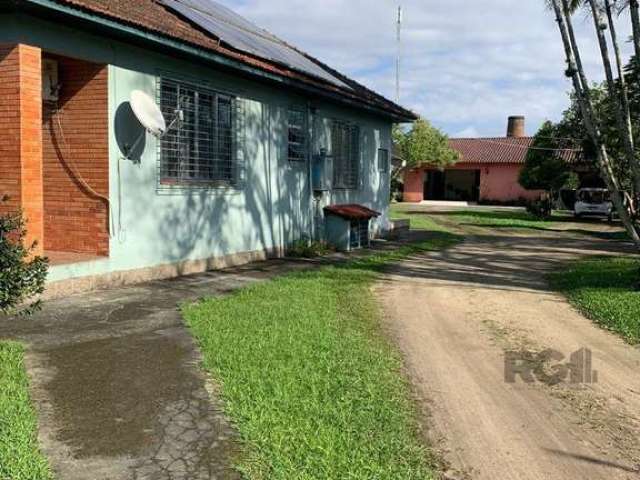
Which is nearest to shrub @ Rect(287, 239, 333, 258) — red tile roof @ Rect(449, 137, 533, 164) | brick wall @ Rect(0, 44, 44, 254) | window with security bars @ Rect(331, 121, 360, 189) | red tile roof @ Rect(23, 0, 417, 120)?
window with security bars @ Rect(331, 121, 360, 189)

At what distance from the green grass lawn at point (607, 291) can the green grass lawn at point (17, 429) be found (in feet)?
19.1

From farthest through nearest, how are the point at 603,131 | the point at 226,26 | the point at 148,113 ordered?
1. the point at 603,131
2. the point at 226,26
3. the point at 148,113

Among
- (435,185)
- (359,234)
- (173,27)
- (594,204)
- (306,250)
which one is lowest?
(306,250)

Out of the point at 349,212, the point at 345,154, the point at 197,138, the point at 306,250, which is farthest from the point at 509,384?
the point at 345,154

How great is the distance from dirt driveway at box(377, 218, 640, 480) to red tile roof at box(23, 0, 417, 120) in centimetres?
424

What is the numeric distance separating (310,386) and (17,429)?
77.6 inches

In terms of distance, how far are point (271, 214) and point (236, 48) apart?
3.19 m

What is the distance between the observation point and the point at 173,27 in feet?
33.0

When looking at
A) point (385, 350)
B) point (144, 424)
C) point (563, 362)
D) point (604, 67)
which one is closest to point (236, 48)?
point (604, 67)

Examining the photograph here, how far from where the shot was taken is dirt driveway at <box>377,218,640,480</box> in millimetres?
4078

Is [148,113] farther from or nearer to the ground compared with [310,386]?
farther from the ground

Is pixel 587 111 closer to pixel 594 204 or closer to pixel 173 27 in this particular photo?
pixel 173 27

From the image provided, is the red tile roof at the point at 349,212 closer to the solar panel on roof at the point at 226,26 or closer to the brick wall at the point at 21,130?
the solar panel on roof at the point at 226,26

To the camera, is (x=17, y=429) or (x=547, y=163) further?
(x=547, y=163)
